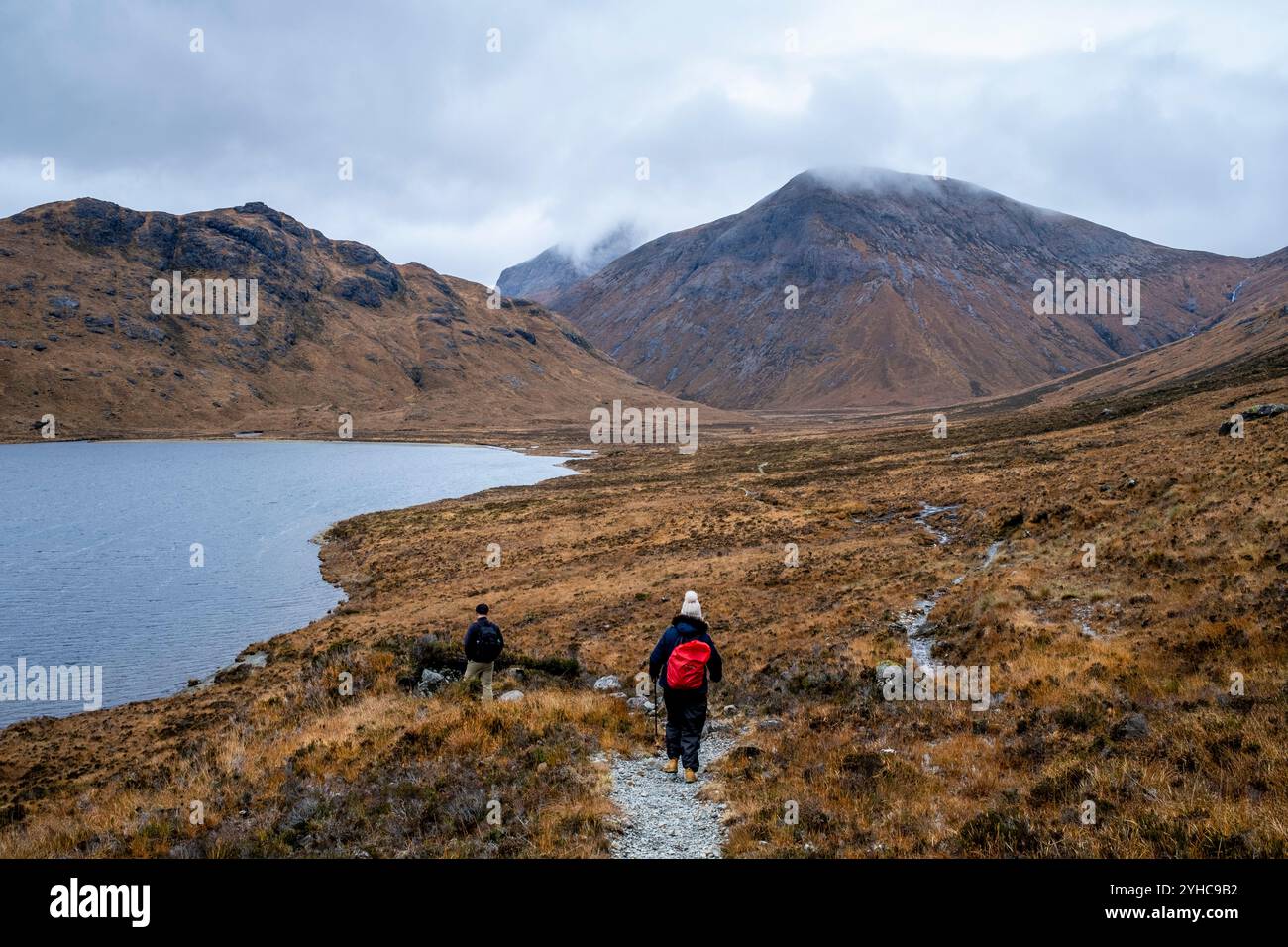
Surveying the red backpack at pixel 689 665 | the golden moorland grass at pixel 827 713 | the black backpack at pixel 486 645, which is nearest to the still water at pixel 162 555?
the golden moorland grass at pixel 827 713

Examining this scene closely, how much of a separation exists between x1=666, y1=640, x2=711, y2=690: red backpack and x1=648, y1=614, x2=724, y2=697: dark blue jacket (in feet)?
0.29

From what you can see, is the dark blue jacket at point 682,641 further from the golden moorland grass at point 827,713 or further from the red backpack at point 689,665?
the golden moorland grass at point 827,713

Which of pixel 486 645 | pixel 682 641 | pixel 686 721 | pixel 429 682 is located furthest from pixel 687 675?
pixel 429 682

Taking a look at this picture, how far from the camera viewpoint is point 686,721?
34.2 feet

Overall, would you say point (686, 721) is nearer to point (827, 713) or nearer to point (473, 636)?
point (827, 713)

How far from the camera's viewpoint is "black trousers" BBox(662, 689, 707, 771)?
10.3 m

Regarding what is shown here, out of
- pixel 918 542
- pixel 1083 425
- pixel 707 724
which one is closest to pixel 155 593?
pixel 707 724

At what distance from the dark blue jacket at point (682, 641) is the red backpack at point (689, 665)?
3.5 inches

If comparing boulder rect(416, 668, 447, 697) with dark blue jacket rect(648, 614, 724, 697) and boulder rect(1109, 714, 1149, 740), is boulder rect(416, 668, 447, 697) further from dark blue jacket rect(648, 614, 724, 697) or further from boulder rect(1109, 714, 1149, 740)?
boulder rect(1109, 714, 1149, 740)

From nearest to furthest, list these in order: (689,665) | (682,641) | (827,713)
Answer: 1. (689,665)
2. (682,641)
3. (827,713)

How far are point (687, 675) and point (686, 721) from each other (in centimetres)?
86

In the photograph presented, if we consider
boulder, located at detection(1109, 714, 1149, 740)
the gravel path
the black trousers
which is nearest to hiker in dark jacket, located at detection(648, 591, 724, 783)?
the black trousers

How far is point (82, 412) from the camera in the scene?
154 m

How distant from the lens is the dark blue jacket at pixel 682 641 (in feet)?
33.7
